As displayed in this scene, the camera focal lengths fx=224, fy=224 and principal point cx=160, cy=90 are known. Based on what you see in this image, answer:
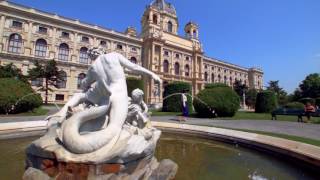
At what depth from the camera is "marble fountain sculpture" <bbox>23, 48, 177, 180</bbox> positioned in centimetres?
305

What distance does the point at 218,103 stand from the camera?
17.8 metres

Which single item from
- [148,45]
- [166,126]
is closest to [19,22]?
[148,45]

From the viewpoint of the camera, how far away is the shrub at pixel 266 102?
2603cm

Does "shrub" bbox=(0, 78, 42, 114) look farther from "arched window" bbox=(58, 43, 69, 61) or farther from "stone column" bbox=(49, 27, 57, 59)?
"arched window" bbox=(58, 43, 69, 61)

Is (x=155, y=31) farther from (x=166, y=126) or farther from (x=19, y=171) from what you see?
(x=19, y=171)

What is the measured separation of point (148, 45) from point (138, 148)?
47.5 meters

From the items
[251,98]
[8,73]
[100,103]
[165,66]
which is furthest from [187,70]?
[100,103]

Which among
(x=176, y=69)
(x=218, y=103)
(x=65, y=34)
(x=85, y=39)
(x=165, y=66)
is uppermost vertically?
(x=65, y=34)

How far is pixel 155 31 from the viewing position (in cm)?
5012

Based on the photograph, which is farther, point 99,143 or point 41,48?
point 41,48

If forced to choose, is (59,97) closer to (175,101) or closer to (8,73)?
(8,73)

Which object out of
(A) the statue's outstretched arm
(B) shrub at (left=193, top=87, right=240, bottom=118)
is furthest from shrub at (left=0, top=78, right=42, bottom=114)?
(A) the statue's outstretched arm

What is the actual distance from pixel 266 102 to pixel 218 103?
11435mm

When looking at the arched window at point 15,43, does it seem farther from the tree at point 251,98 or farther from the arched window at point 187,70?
the tree at point 251,98
